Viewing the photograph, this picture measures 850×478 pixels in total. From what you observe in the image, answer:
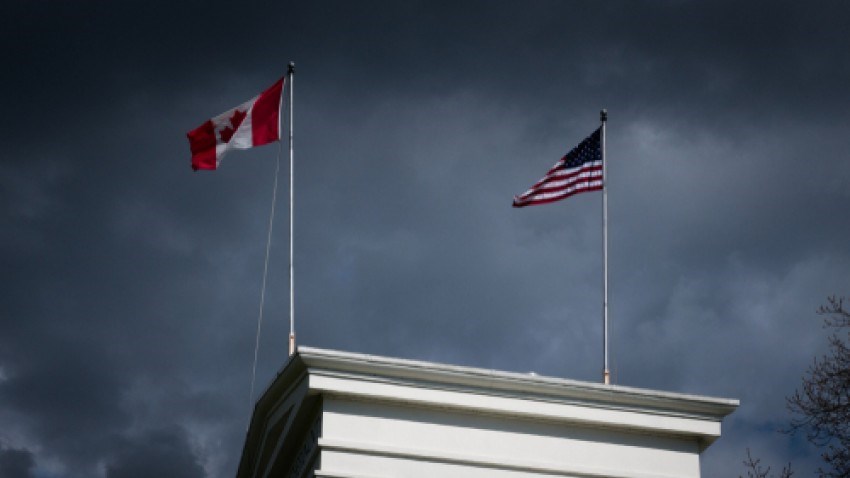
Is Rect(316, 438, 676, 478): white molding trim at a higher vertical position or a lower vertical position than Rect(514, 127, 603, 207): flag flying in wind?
lower

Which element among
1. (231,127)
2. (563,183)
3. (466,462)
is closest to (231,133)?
(231,127)

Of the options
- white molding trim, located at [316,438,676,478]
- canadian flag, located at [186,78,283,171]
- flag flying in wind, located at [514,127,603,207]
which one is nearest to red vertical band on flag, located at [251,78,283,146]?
canadian flag, located at [186,78,283,171]

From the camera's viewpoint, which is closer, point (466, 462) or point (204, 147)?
point (466, 462)

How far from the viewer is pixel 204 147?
28234 mm

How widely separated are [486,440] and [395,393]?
2.01 metres

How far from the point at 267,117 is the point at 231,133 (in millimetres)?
861

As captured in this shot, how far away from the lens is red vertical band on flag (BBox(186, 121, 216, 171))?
2820cm

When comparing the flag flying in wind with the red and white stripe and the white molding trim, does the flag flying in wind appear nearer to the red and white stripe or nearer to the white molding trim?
the red and white stripe

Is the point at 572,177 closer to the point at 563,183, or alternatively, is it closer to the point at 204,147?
the point at 563,183

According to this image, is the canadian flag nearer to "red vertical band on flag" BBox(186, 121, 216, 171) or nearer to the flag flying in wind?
"red vertical band on flag" BBox(186, 121, 216, 171)

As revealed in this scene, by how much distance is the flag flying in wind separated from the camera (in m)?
27.8

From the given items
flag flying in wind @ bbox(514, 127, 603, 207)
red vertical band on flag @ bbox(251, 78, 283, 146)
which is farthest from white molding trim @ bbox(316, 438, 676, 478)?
red vertical band on flag @ bbox(251, 78, 283, 146)

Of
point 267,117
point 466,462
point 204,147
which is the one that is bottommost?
point 466,462

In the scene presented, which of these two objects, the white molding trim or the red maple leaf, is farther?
the red maple leaf
